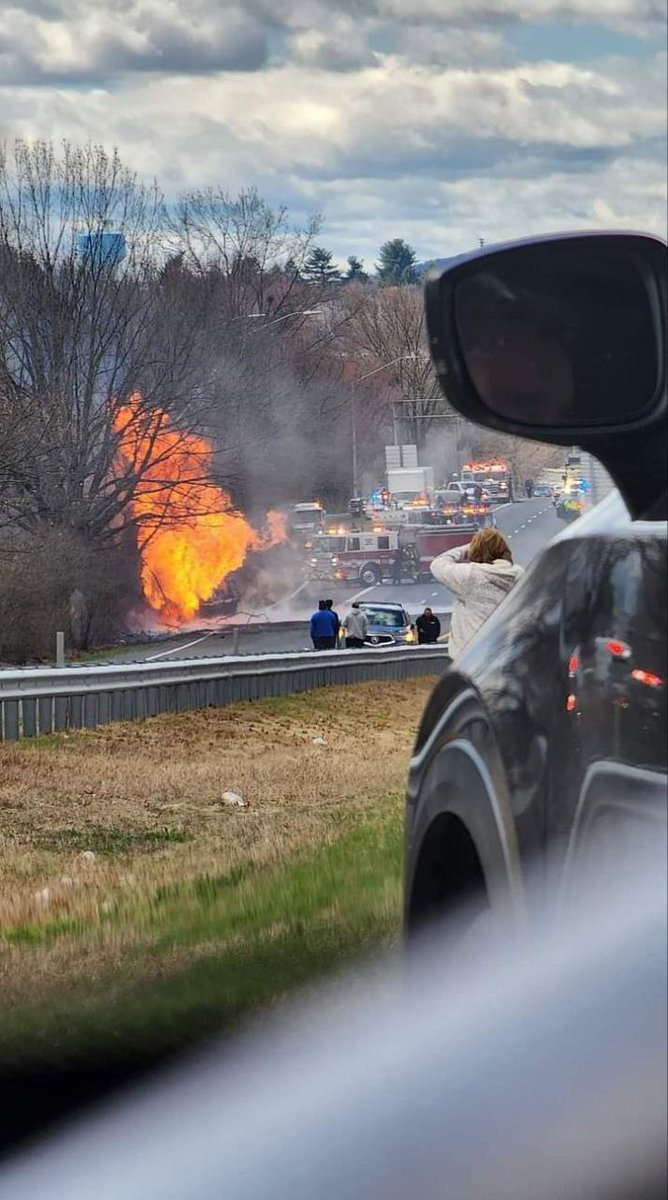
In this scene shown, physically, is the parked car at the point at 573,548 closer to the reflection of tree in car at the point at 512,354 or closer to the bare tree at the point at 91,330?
the reflection of tree in car at the point at 512,354

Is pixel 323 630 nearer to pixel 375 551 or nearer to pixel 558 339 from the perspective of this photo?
pixel 375 551

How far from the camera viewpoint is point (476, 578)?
33.0 ft

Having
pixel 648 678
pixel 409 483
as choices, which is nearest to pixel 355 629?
pixel 409 483

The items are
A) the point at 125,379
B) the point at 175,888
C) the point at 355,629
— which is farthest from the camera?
the point at 125,379

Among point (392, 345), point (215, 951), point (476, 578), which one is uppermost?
point (392, 345)

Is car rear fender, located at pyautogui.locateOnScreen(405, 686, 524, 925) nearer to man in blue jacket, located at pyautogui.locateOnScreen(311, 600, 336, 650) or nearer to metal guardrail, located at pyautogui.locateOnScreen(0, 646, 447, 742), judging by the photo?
metal guardrail, located at pyautogui.locateOnScreen(0, 646, 447, 742)

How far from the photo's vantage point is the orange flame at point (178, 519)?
5884 cm

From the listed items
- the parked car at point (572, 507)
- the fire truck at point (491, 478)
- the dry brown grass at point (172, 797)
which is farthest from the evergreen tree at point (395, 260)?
the parked car at point (572, 507)

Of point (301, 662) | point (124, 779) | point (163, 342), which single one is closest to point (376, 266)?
point (163, 342)

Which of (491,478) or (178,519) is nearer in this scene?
(491,478)

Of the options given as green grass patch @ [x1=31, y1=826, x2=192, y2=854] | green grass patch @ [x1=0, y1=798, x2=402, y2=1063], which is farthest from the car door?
green grass patch @ [x1=31, y1=826, x2=192, y2=854]

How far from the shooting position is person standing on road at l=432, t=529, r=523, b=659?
973 centimetres

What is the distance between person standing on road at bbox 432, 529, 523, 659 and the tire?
54.0m

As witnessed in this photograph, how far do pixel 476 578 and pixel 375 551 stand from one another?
55224mm
